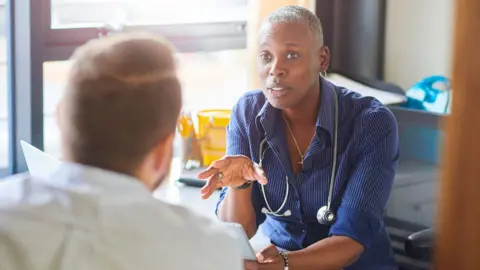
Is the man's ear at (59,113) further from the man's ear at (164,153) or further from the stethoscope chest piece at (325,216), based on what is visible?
the stethoscope chest piece at (325,216)

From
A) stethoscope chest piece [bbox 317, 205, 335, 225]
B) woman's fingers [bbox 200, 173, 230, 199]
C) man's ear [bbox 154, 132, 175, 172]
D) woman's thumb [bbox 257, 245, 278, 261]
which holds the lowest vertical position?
woman's thumb [bbox 257, 245, 278, 261]

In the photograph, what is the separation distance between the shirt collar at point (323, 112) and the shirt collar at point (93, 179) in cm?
93

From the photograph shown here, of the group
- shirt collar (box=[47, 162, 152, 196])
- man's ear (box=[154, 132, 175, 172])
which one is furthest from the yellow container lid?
shirt collar (box=[47, 162, 152, 196])

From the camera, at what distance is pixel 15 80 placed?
2.47m

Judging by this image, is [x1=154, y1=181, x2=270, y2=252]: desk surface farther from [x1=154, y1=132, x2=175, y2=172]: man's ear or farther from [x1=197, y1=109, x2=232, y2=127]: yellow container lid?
[x1=154, y1=132, x2=175, y2=172]: man's ear

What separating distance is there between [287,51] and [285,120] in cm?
19

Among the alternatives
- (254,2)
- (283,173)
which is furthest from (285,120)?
(254,2)

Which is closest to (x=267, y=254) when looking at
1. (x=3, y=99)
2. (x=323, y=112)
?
(x=323, y=112)

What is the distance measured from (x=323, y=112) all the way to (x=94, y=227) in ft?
3.44

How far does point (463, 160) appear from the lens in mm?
813

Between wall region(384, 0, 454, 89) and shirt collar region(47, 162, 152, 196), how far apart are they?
7.33 ft

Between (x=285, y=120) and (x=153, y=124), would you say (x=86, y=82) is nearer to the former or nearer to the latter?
(x=153, y=124)

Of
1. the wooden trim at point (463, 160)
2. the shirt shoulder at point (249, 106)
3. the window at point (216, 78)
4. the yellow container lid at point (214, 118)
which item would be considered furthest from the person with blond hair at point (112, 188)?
the window at point (216, 78)

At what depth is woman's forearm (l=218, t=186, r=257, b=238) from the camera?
1.94 m
